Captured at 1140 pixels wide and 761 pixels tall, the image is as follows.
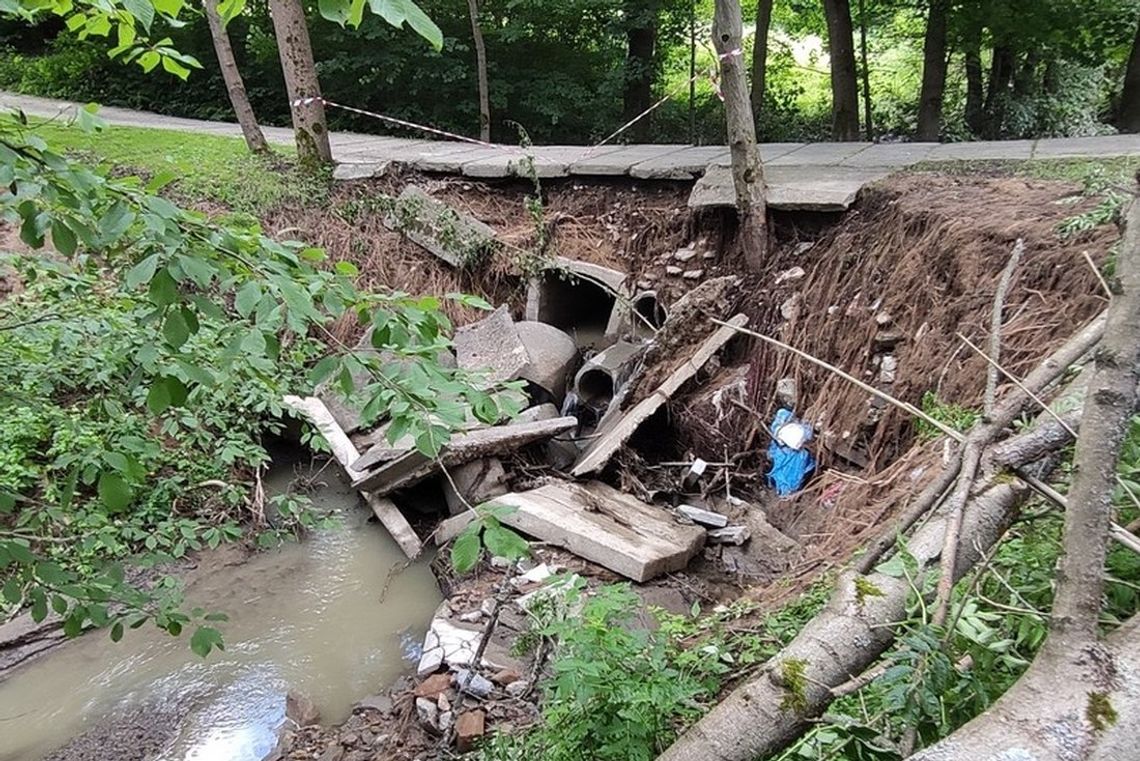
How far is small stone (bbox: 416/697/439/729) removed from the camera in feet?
9.90

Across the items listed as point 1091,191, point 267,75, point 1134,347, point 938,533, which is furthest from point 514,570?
point 267,75

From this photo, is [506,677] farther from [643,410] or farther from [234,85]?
[234,85]

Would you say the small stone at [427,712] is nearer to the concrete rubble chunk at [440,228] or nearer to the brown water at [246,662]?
the brown water at [246,662]

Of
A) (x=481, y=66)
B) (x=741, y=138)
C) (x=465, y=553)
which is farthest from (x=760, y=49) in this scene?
(x=465, y=553)

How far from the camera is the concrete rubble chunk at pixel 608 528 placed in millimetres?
3680

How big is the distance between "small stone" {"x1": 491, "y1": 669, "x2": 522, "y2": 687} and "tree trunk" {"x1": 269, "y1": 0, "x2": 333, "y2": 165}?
18.0 feet

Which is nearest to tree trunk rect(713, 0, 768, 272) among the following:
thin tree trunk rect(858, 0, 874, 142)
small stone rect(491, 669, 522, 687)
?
small stone rect(491, 669, 522, 687)

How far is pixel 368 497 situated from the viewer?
4797 mm

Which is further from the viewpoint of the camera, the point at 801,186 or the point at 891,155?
the point at 891,155

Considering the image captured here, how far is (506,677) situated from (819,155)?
4.91 meters

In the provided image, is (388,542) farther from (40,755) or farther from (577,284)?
A: (577,284)

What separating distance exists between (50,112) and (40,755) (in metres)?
9.40

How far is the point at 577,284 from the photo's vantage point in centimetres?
648

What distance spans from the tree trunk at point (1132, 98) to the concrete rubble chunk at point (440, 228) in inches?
235
